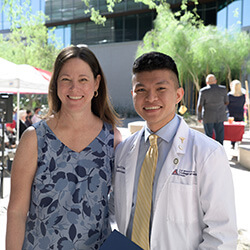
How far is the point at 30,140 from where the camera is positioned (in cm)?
170

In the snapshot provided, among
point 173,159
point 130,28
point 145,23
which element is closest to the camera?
point 173,159

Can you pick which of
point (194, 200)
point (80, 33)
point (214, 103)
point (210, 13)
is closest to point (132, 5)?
point (80, 33)

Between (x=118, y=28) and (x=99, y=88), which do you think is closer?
(x=99, y=88)

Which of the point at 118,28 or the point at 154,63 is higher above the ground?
A: the point at 118,28

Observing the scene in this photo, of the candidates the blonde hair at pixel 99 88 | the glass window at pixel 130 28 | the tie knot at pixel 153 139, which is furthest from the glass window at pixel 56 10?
the tie knot at pixel 153 139

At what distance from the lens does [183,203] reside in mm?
1478

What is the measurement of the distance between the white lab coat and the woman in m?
0.37

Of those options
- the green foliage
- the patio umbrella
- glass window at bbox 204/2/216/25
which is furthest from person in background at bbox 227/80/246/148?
glass window at bbox 204/2/216/25

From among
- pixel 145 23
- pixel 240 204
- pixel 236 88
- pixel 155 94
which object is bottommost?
pixel 240 204

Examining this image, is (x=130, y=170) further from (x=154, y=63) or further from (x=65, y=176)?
(x=154, y=63)

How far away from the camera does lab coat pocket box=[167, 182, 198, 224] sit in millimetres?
1470

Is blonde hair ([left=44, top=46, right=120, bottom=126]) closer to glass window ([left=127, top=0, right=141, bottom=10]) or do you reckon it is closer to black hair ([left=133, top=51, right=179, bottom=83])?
black hair ([left=133, top=51, right=179, bottom=83])

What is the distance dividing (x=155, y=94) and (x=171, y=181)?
0.44 meters

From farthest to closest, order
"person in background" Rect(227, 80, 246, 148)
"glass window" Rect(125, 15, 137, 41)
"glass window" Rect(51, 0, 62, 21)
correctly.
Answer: "glass window" Rect(51, 0, 62, 21) < "glass window" Rect(125, 15, 137, 41) < "person in background" Rect(227, 80, 246, 148)
